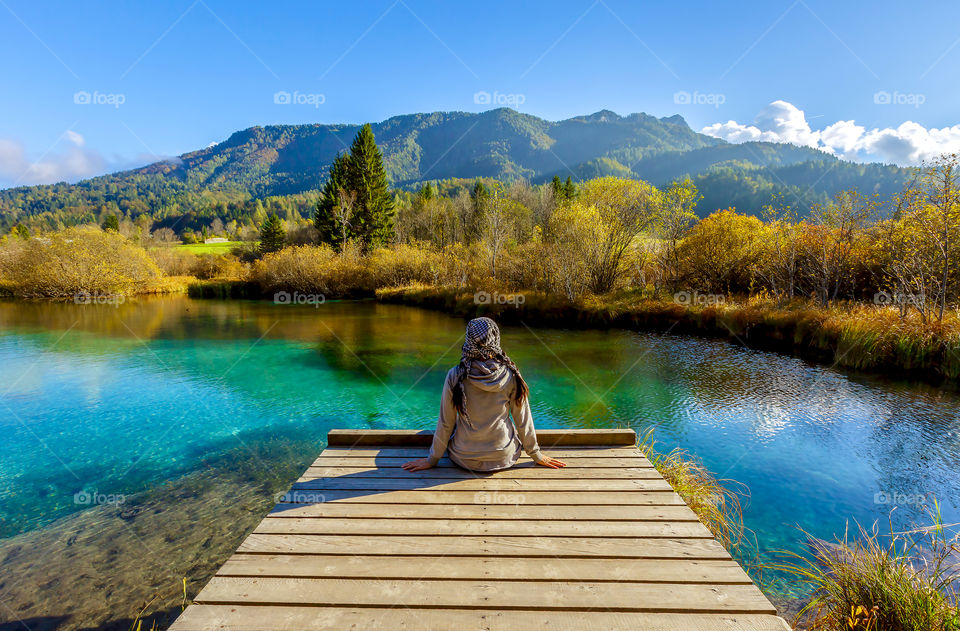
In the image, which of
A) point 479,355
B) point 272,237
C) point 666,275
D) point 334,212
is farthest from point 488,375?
point 272,237

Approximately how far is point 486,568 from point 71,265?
46463mm

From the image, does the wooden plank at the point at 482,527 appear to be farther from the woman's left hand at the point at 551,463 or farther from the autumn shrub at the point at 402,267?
the autumn shrub at the point at 402,267

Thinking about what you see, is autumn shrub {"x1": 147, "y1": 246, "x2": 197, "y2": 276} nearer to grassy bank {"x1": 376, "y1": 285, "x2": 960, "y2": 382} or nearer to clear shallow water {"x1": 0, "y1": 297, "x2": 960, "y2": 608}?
clear shallow water {"x1": 0, "y1": 297, "x2": 960, "y2": 608}

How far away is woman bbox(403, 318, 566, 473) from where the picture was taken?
3857mm

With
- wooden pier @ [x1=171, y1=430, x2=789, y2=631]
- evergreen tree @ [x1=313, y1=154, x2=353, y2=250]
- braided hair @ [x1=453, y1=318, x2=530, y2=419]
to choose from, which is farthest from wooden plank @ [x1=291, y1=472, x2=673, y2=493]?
evergreen tree @ [x1=313, y1=154, x2=353, y2=250]

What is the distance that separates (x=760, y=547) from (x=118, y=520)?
347 inches

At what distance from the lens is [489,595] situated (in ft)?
7.97

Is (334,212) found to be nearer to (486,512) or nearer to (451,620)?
(486,512)

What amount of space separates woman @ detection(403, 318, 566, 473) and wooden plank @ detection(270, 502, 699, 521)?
62cm

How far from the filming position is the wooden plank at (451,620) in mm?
2191

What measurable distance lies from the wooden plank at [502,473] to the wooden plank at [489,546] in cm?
97

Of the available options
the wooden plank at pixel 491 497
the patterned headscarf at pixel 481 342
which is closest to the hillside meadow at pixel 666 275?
the wooden plank at pixel 491 497

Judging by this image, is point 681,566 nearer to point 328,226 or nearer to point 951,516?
point 951,516

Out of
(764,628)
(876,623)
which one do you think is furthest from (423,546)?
(876,623)
